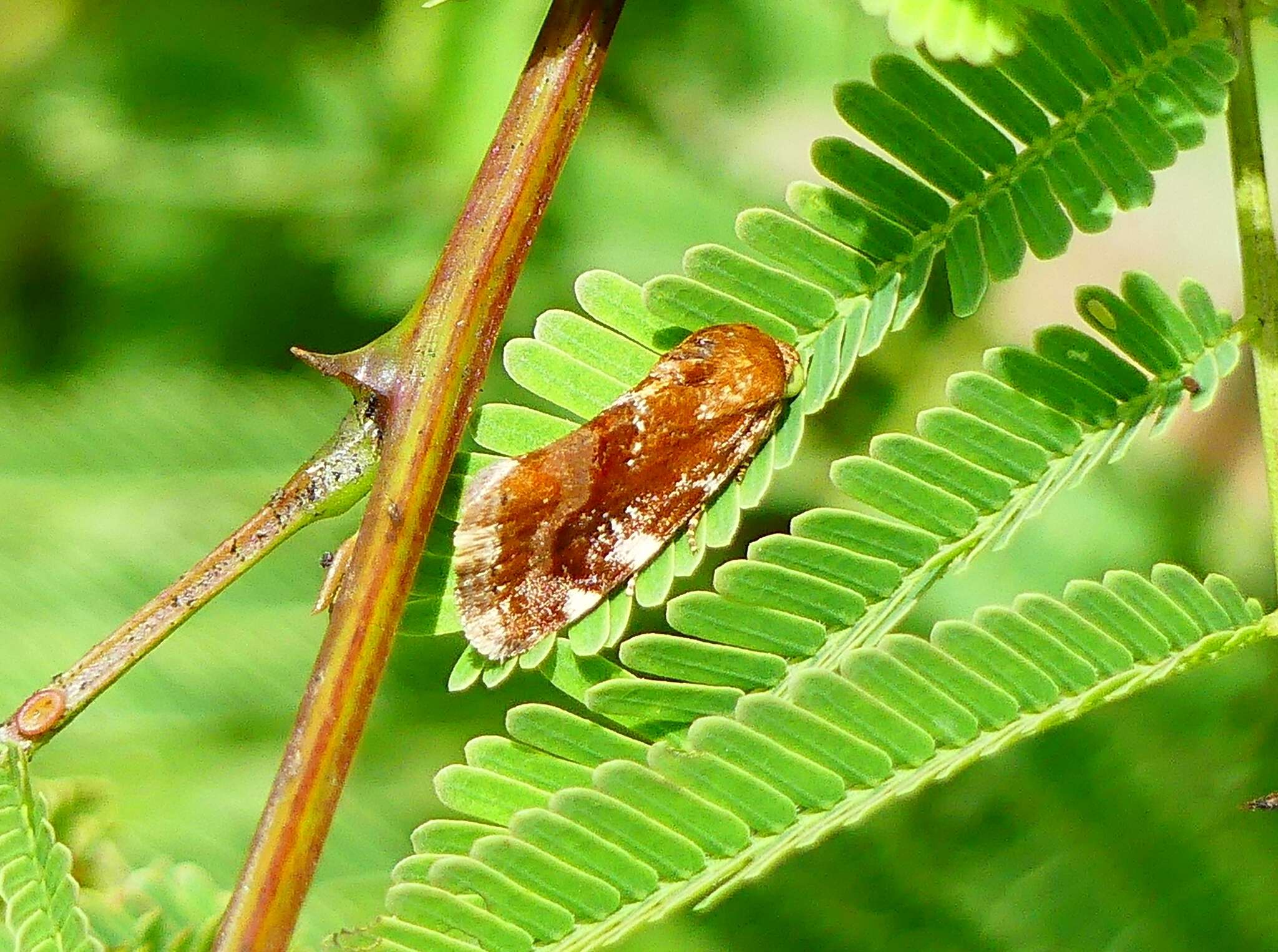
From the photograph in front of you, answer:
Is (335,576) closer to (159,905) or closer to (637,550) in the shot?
(637,550)

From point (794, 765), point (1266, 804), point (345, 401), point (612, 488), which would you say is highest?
point (345, 401)

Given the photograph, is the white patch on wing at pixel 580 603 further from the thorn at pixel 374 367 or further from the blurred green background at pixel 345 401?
the blurred green background at pixel 345 401

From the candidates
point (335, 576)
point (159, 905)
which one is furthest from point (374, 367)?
point (159, 905)

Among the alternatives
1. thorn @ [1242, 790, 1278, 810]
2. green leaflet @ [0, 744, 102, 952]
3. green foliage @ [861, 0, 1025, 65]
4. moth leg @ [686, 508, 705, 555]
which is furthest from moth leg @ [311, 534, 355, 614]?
thorn @ [1242, 790, 1278, 810]

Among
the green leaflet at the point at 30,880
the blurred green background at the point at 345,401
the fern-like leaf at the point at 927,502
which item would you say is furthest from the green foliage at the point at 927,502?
the blurred green background at the point at 345,401

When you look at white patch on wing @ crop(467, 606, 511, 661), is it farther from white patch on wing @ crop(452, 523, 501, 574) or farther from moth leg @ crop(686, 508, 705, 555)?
moth leg @ crop(686, 508, 705, 555)
